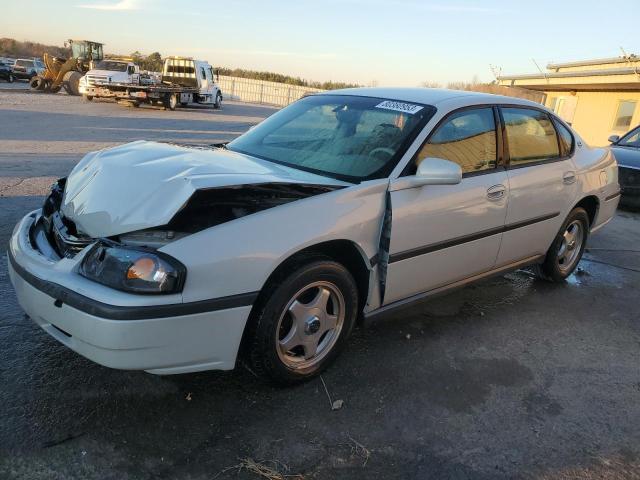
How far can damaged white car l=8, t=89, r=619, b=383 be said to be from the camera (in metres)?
2.33

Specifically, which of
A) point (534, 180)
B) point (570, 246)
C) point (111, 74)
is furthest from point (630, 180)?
point (111, 74)

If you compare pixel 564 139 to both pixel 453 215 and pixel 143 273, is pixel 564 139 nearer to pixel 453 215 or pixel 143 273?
pixel 453 215

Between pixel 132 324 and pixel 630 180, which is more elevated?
pixel 630 180

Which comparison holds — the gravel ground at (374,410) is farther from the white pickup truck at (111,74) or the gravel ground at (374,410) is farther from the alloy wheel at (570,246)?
the white pickup truck at (111,74)

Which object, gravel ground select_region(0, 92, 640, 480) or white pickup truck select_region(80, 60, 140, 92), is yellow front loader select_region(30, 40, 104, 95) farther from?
gravel ground select_region(0, 92, 640, 480)

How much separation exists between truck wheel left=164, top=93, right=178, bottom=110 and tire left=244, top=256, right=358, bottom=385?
897 inches

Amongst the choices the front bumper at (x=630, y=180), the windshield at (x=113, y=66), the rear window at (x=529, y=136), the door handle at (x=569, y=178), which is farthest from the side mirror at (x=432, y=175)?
the windshield at (x=113, y=66)

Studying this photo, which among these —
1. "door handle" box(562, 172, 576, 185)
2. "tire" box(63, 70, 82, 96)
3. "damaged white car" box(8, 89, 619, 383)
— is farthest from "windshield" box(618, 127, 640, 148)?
"tire" box(63, 70, 82, 96)

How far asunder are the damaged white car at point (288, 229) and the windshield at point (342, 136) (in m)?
0.01

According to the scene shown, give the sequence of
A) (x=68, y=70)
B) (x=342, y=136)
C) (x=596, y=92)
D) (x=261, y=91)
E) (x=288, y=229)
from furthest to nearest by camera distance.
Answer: (x=261, y=91), (x=68, y=70), (x=596, y=92), (x=342, y=136), (x=288, y=229)

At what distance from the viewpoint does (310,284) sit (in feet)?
9.08

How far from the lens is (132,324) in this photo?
87.4 inches

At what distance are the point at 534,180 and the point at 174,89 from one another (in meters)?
22.2

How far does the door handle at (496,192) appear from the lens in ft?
12.0
